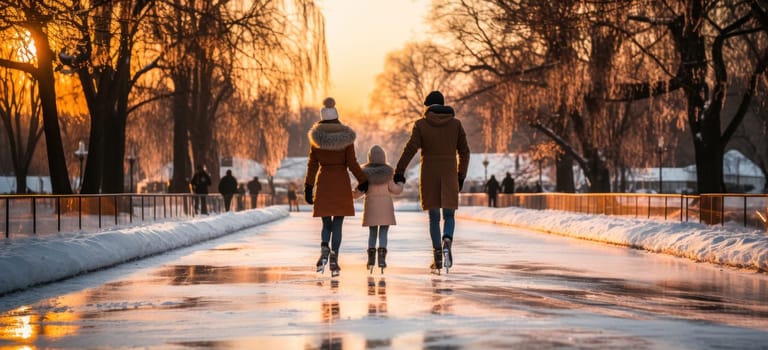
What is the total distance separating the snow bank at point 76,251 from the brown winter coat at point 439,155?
4.53m

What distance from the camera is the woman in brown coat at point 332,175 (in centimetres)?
1581

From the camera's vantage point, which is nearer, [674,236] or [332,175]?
[332,175]

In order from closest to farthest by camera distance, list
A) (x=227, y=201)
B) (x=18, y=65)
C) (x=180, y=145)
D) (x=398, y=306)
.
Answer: (x=398, y=306), (x=18, y=65), (x=227, y=201), (x=180, y=145)

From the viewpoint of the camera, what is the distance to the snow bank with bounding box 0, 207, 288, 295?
49.0 feet

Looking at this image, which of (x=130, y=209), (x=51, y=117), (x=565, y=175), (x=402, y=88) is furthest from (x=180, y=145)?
(x=402, y=88)

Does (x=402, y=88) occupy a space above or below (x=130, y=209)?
above

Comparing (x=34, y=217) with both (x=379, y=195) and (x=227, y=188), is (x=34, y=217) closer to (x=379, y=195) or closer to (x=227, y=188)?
(x=379, y=195)

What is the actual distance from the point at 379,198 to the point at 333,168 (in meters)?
0.82

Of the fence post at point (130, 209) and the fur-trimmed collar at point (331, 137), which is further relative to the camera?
the fence post at point (130, 209)

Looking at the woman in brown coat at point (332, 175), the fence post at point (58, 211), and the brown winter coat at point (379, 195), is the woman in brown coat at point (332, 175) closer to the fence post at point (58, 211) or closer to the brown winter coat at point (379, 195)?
the brown winter coat at point (379, 195)

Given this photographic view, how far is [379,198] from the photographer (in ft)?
54.0

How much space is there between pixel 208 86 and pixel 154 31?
55.3 ft

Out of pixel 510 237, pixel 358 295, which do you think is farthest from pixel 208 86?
pixel 358 295

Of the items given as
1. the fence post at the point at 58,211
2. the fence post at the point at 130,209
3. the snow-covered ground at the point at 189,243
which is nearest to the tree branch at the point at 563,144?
the snow-covered ground at the point at 189,243
